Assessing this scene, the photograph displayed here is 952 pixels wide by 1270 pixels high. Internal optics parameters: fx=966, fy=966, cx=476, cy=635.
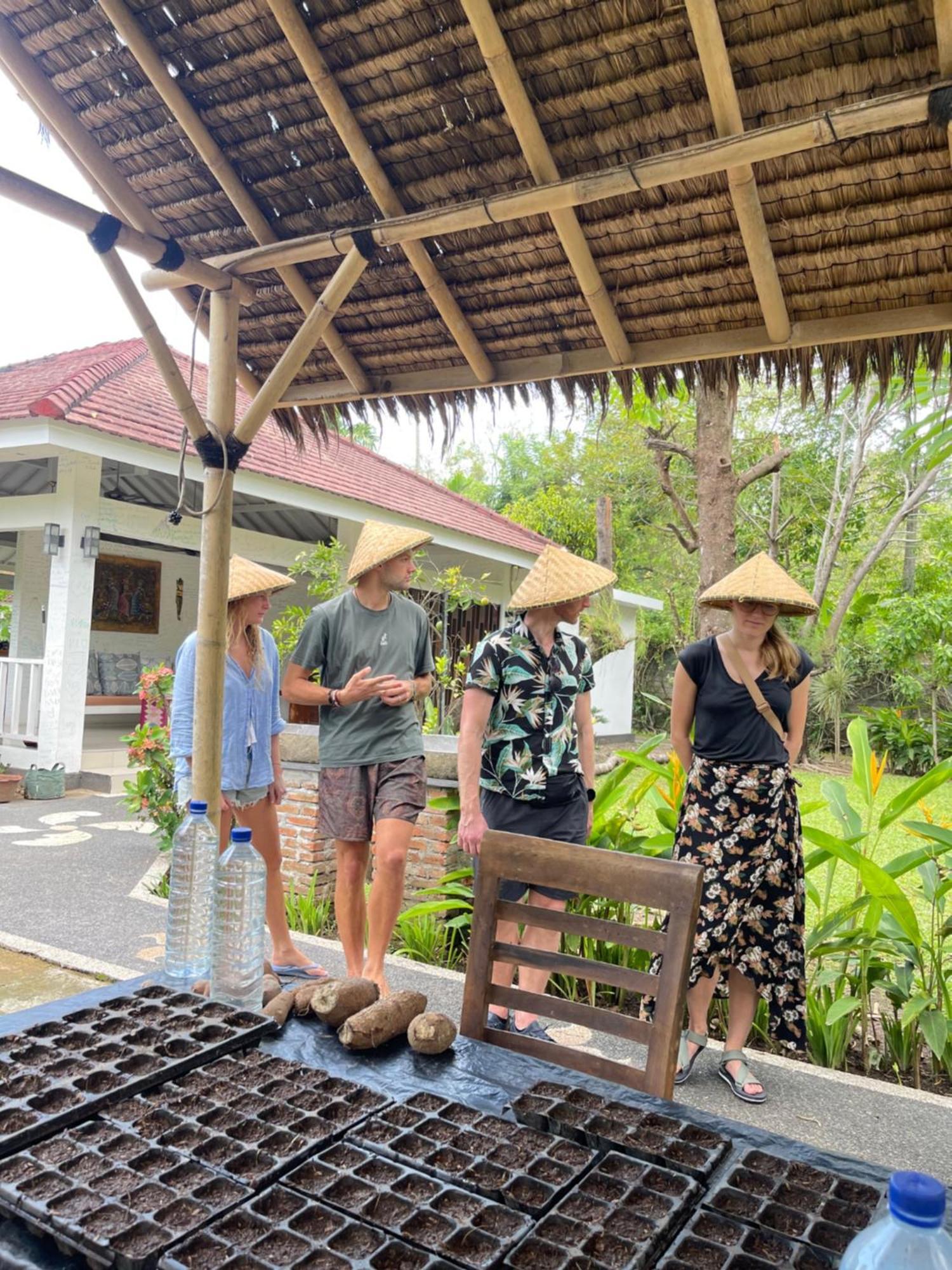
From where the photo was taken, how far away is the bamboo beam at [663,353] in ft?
9.93

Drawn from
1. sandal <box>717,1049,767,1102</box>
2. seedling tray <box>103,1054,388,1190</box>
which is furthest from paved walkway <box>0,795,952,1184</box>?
seedling tray <box>103,1054,388,1190</box>

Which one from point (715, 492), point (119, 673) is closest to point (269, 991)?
point (715, 492)

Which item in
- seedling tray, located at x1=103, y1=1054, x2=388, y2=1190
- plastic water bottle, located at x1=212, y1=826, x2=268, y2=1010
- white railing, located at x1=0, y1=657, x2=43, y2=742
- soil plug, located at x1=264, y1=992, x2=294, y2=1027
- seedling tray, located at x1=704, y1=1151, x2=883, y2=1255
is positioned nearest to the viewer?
seedling tray, located at x1=704, y1=1151, x2=883, y2=1255

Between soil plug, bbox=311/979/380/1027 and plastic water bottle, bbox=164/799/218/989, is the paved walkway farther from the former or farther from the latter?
plastic water bottle, bbox=164/799/218/989

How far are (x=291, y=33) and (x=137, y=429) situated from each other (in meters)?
6.95

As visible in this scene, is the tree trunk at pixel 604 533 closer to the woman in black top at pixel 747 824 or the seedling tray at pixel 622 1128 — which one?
the woman in black top at pixel 747 824

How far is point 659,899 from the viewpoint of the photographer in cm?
200

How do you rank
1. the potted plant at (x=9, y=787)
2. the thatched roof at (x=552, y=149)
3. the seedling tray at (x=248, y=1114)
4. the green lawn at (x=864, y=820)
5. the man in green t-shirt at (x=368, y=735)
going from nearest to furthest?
the seedling tray at (x=248, y=1114) → the thatched roof at (x=552, y=149) → the man in green t-shirt at (x=368, y=735) → the green lawn at (x=864, y=820) → the potted plant at (x=9, y=787)

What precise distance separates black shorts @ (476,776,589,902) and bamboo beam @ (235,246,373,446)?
4.99 feet

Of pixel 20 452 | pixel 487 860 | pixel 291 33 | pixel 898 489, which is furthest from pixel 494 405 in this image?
pixel 898 489

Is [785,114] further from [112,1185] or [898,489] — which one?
[898,489]

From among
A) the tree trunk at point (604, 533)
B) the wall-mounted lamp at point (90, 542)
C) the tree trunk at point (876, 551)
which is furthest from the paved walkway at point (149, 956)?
the tree trunk at point (876, 551)

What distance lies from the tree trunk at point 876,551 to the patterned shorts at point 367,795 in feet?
46.7

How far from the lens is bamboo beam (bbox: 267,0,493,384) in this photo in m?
2.69
